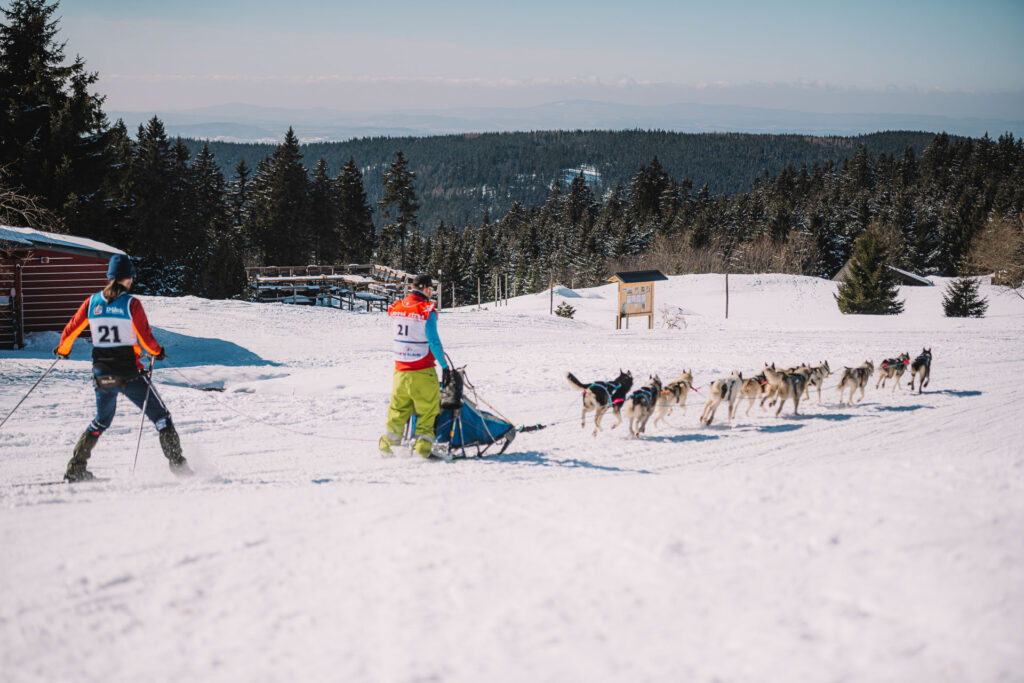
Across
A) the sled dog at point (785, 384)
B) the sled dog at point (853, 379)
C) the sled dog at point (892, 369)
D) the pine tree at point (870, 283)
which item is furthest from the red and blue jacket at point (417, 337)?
the pine tree at point (870, 283)

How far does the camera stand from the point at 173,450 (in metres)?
6.51

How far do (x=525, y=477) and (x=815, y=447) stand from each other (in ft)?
14.4

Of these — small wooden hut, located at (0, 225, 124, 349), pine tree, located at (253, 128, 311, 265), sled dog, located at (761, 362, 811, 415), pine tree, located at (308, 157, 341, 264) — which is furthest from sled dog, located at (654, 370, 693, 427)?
pine tree, located at (308, 157, 341, 264)

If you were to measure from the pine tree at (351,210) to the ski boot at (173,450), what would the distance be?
53431 mm

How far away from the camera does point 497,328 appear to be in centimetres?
2362

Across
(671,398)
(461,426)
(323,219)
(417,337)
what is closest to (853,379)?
(671,398)

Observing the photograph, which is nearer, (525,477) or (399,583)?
(399,583)

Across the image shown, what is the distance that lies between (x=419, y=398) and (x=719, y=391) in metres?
4.94

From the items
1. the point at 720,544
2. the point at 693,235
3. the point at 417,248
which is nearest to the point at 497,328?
the point at 720,544

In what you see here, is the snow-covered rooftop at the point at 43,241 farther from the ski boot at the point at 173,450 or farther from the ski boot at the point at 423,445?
the ski boot at the point at 423,445

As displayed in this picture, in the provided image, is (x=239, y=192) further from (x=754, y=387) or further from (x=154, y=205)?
(x=754, y=387)

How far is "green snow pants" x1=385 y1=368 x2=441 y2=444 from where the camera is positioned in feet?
24.2

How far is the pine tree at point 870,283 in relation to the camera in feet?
141

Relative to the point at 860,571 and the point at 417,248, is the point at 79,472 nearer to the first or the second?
the point at 860,571
